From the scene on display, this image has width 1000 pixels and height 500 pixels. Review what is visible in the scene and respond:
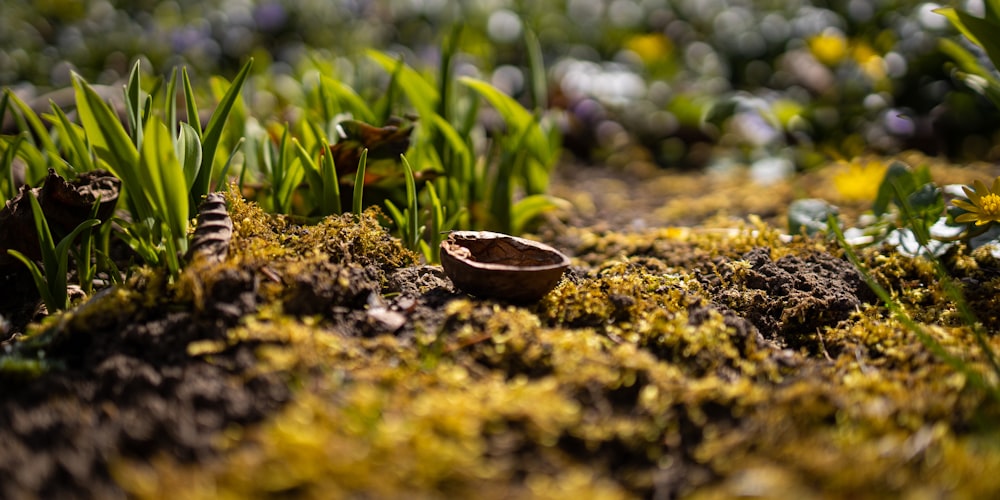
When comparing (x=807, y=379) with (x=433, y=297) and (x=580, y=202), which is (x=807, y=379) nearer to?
(x=433, y=297)

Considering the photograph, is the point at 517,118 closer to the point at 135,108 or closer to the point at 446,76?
the point at 446,76

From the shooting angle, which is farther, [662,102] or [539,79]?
[662,102]

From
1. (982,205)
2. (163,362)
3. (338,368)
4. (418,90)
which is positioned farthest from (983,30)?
(163,362)

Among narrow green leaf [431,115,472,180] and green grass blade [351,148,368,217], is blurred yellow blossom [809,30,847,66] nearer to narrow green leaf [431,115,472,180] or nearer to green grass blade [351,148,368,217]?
narrow green leaf [431,115,472,180]

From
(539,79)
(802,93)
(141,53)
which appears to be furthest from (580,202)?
A: (141,53)

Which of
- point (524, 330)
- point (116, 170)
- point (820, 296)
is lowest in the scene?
point (820, 296)

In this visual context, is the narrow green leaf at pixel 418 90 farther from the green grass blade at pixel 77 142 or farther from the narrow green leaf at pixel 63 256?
the narrow green leaf at pixel 63 256

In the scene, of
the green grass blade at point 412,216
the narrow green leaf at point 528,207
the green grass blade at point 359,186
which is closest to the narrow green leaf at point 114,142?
the green grass blade at point 359,186
